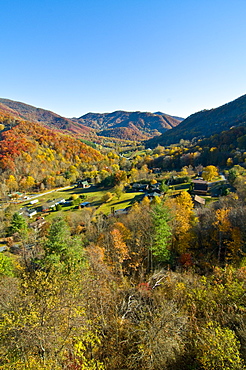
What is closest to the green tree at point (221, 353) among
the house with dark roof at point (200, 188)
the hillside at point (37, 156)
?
the house with dark roof at point (200, 188)

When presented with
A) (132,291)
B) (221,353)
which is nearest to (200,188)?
(132,291)

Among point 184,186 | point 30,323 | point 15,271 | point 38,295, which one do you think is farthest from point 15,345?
point 184,186

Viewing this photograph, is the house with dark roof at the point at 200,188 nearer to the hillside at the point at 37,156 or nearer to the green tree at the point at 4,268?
the green tree at the point at 4,268

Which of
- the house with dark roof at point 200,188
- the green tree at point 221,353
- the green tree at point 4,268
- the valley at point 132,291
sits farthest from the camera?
the house with dark roof at point 200,188

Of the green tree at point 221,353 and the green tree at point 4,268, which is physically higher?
the green tree at point 221,353

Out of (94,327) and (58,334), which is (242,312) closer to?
(94,327)

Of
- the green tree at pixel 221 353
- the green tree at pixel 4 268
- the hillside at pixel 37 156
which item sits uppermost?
the hillside at pixel 37 156

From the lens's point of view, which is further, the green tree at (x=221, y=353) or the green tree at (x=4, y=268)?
the green tree at (x=4, y=268)

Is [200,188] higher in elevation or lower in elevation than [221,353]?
lower

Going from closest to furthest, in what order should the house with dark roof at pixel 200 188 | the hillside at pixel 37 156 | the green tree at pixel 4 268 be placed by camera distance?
the green tree at pixel 4 268 < the house with dark roof at pixel 200 188 < the hillside at pixel 37 156

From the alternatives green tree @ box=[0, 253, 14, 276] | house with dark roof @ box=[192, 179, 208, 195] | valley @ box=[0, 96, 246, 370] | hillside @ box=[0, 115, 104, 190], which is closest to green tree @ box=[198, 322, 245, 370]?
valley @ box=[0, 96, 246, 370]

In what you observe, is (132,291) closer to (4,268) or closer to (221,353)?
(221,353)
